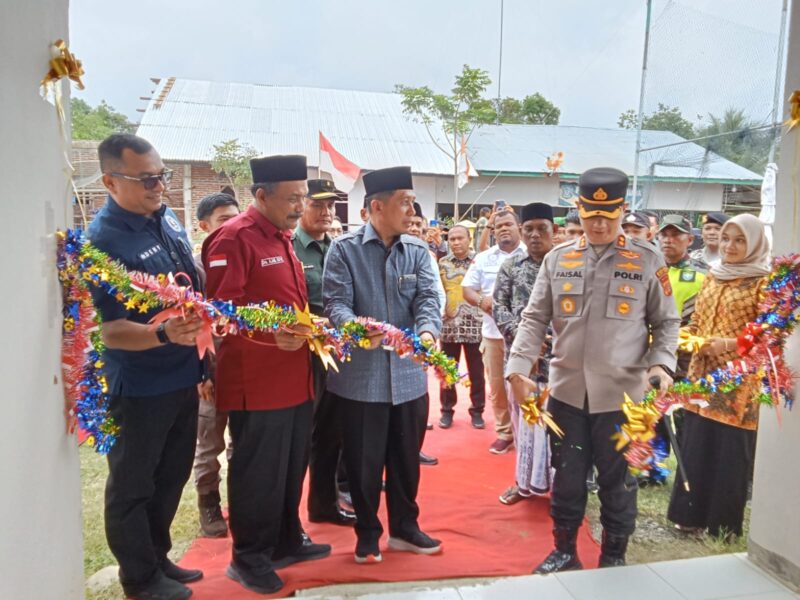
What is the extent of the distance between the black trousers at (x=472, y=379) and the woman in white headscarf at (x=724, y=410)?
2.36 meters

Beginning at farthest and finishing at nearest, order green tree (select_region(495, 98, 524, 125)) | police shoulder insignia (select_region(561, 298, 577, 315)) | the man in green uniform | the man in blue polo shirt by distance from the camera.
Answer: green tree (select_region(495, 98, 524, 125)) → the man in green uniform → police shoulder insignia (select_region(561, 298, 577, 315)) → the man in blue polo shirt

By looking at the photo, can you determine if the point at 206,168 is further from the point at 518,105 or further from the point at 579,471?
the point at 518,105

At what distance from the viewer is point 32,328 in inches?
77.9

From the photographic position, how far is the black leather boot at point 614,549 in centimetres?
299

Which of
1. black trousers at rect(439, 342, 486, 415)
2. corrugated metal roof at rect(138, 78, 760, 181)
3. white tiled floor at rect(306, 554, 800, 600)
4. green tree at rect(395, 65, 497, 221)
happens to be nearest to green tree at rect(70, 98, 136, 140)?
corrugated metal roof at rect(138, 78, 760, 181)

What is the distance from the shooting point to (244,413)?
9.53 ft

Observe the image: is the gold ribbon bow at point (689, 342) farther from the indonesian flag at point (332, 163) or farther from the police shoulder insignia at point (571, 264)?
the indonesian flag at point (332, 163)

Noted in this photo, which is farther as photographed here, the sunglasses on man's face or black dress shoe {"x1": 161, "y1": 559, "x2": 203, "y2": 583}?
black dress shoe {"x1": 161, "y1": 559, "x2": 203, "y2": 583}

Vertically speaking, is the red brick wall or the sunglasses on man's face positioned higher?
the red brick wall

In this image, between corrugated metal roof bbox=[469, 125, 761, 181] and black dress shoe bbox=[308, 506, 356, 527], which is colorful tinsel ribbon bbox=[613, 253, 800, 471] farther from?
corrugated metal roof bbox=[469, 125, 761, 181]

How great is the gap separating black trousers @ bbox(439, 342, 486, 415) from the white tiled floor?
9.79 feet

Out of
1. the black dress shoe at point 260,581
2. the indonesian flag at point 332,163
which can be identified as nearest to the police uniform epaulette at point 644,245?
the black dress shoe at point 260,581

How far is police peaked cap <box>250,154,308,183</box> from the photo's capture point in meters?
2.92

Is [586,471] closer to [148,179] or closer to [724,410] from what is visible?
[724,410]
